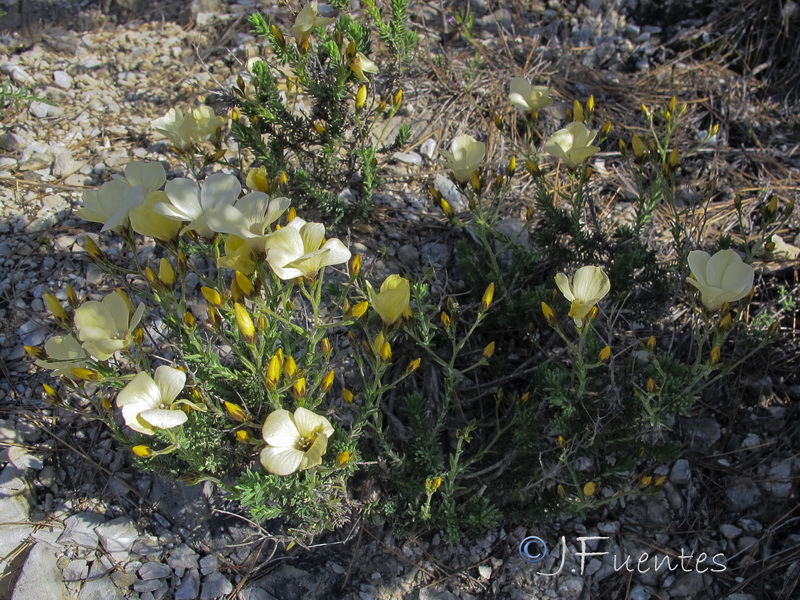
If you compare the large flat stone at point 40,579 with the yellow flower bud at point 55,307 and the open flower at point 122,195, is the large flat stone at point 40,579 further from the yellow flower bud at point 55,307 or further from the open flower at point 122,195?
the open flower at point 122,195

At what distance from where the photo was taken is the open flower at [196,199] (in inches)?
69.0

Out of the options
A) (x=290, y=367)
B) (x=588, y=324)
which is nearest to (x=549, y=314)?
(x=588, y=324)

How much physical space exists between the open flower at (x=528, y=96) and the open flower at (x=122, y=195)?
1.41 m

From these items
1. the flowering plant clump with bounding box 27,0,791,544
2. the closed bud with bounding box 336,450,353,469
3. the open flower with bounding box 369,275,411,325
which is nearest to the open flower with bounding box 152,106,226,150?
the flowering plant clump with bounding box 27,0,791,544

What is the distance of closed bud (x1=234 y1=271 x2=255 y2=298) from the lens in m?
1.74

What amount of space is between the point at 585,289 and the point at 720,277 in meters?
0.42

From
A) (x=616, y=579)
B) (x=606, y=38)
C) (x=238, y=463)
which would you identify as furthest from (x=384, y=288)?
(x=606, y=38)

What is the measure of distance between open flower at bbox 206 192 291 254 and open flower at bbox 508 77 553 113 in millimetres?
1234

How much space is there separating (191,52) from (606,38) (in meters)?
2.52

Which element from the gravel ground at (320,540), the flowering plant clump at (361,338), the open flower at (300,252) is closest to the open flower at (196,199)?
the flowering plant clump at (361,338)

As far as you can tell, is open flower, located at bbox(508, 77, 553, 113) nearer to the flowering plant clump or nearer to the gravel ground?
the flowering plant clump

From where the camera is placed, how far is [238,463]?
220cm

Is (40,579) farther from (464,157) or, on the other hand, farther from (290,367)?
(464,157)

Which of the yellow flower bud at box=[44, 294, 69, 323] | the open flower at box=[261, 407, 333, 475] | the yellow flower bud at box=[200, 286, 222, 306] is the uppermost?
the yellow flower bud at box=[200, 286, 222, 306]
